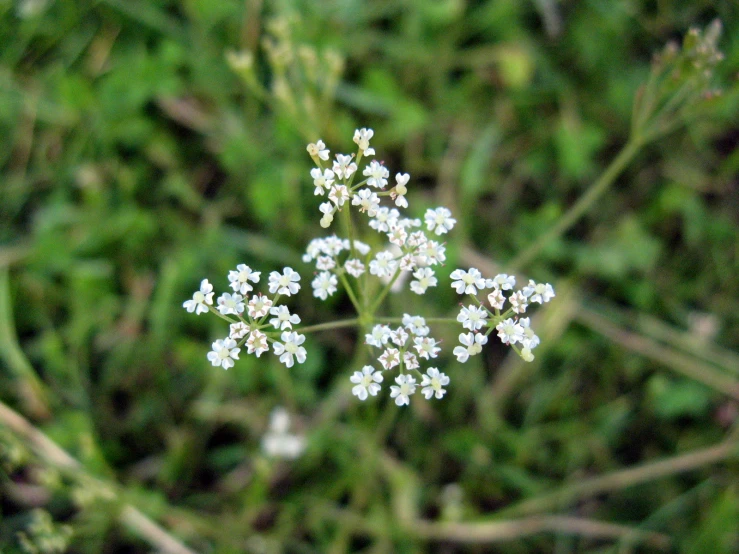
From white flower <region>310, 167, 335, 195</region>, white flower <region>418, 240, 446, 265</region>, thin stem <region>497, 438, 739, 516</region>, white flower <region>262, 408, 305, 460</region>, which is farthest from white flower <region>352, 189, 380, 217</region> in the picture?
thin stem <region>497, 438, 739, 516</region>

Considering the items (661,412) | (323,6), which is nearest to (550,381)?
(661,412)

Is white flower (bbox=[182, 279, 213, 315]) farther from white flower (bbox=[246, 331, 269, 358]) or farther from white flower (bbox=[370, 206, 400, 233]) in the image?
white flower (bbox=[370, 206, 400, 233])

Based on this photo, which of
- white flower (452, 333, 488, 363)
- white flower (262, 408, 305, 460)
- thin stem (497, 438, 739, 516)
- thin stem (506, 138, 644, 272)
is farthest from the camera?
thin stem (497, 438, 739, 516)

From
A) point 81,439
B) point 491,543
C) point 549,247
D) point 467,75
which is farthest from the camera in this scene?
point 467,75

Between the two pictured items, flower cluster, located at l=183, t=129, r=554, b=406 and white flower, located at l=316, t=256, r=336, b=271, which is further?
white flower, located at l=316, t=256, r=336, b=271

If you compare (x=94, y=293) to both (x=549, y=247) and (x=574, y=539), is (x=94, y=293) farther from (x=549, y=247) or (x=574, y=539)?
(x=574, y=539)

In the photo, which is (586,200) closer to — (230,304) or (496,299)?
(496,299)

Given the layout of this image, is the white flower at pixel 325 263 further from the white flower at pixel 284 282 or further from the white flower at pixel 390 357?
the white flower at pixel 390 357
